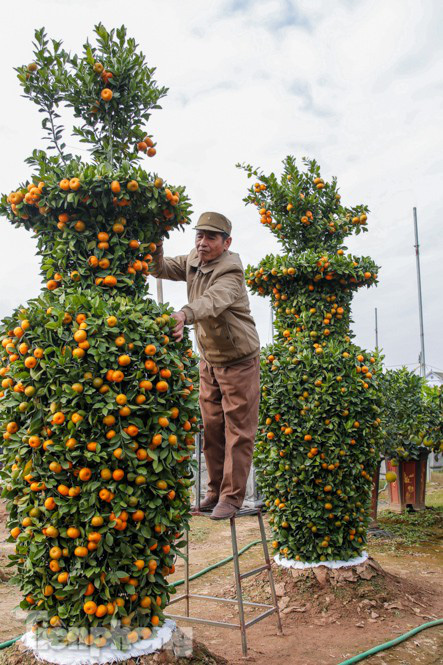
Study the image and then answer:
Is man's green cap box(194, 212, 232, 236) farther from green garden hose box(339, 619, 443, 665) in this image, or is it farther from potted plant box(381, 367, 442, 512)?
potted plant box(381, 367, 442, 512)

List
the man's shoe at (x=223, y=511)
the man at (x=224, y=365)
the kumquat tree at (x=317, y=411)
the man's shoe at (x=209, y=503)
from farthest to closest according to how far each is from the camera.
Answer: the kumquat tree at (x=317, y=411) → the man's shoe at (x=209, y=503) → the man at (x=224, y=365) → the man's shoe at (x=223, y=511)

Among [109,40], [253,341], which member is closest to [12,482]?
[253,341]

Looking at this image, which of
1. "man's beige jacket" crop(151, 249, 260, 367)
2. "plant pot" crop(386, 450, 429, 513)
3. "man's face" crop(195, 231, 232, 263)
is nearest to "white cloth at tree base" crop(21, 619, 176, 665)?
"man's beige jacket" crop(151, 249, 260, 367)

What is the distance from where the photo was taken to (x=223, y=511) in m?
3.97

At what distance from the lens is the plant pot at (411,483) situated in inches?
404

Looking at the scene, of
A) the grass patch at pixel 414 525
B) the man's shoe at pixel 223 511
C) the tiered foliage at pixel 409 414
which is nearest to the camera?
the man's shoe at pixel 223 511

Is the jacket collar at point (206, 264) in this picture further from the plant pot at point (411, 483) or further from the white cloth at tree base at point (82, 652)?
the plant pot at point (411, 483)

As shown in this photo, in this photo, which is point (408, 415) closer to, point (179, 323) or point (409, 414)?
point (409, 414)

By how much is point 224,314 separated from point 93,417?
136cm

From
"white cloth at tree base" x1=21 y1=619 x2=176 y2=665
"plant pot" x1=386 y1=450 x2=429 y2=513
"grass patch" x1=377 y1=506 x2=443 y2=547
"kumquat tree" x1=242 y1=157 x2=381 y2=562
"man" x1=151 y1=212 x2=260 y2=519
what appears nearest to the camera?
"white cloth at tree base" x1=21 y1=619 x2=176 y2=665

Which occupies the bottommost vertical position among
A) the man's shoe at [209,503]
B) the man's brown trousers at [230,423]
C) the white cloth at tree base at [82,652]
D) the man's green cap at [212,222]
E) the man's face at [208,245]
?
the white cloth at tree base at [82,652]

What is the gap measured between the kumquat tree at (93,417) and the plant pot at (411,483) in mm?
7841

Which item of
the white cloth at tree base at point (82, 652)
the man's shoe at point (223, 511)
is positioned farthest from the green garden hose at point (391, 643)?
the white cloth at tree base at point (82, 652)

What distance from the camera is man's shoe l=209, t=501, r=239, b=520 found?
12.9 feet
